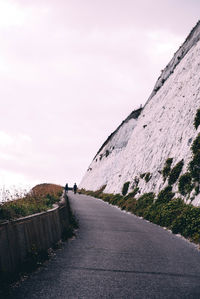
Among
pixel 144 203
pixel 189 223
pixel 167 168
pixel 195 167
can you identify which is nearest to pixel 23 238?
pixel 189 223

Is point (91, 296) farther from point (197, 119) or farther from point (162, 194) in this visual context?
point (197, 119)

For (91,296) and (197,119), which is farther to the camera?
(197,119)

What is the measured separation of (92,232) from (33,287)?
321 inches

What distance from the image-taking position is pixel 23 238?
867 cm

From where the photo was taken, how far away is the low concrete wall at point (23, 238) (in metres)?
7.47

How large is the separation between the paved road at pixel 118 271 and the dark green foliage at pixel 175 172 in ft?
32.1

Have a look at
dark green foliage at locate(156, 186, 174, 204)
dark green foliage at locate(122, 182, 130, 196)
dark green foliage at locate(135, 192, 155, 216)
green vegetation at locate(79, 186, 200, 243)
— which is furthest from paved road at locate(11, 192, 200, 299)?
dark green foliage at locate(122, 182, 130, 196)

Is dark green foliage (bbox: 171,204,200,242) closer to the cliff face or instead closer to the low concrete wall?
the cliff face

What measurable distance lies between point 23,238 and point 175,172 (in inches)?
638

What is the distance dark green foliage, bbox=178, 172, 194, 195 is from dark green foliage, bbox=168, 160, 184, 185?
181cm

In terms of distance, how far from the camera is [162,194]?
23.1 metres

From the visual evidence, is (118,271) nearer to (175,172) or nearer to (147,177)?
(175,172)

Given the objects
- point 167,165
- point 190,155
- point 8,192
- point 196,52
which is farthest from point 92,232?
point 196,52

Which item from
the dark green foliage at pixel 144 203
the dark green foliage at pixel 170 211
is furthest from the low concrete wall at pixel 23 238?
the dark green foliage at pixel 144 203
